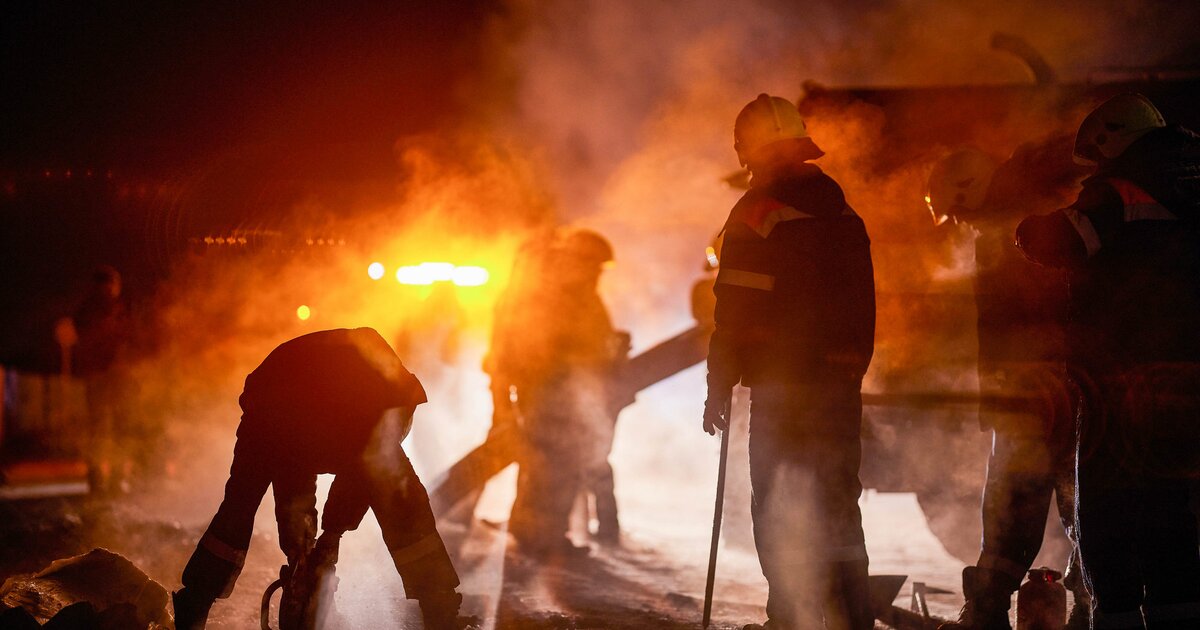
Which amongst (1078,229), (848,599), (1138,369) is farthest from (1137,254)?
(848,599)

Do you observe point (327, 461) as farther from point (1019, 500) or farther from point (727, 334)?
point (1019, 500)

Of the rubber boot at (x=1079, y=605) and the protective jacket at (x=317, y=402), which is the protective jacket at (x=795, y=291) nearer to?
the protective jacket at (x=317, y=402)

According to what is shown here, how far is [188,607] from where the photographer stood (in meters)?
3.33

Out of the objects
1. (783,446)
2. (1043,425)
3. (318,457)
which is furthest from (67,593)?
(1043,425)

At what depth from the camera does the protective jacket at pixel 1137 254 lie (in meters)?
2.82

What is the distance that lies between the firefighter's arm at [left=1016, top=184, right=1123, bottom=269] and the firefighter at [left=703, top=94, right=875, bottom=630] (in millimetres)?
662

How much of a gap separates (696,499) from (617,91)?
5.00 m

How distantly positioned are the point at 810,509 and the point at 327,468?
6.35 ft

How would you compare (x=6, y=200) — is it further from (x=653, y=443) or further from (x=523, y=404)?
(x=653, y=443)

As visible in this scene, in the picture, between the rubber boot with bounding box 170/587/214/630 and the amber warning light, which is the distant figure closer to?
the amber warning light

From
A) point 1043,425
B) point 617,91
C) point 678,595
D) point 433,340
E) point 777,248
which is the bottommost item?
point 678,595

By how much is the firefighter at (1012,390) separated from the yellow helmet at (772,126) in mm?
1205

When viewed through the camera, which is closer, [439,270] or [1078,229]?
[1078,229]

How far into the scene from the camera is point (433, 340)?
10148mm
